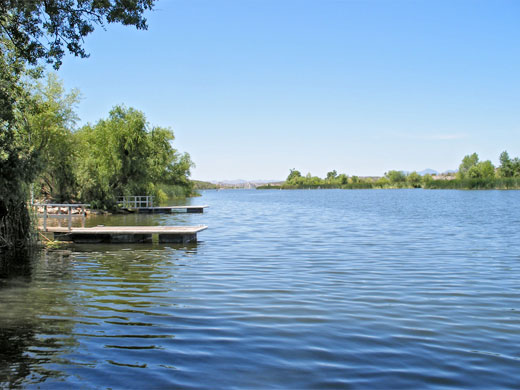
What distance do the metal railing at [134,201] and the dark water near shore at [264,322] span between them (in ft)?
90.1

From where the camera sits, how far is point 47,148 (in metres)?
33.8

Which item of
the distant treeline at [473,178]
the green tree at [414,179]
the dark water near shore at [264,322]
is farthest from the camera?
the green tree at [414,179]

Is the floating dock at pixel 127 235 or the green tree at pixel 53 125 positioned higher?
the green tree at pixel 53 125

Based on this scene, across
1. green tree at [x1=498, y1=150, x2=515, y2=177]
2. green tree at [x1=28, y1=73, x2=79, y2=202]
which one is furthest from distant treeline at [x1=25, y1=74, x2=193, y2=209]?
green tree at [x1=498, y1=150, x2=515, y2=177]

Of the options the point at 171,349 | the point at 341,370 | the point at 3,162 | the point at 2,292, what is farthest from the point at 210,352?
the point at 3,162

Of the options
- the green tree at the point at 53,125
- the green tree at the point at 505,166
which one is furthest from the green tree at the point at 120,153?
the green tree at the point at 505,166

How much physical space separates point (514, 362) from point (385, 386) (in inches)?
77.3

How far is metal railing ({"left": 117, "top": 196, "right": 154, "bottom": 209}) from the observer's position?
41.7 metres

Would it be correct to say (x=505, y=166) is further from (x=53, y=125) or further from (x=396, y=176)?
(x=53, y=125)

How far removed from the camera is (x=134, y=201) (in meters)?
42.3

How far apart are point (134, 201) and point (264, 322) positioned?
122 ft

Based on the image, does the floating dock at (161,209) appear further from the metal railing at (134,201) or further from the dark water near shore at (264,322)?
the dark water near shore at (264,322)

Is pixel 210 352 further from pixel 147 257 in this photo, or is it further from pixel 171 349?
pixel 147 257

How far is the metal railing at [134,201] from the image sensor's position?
137ft
